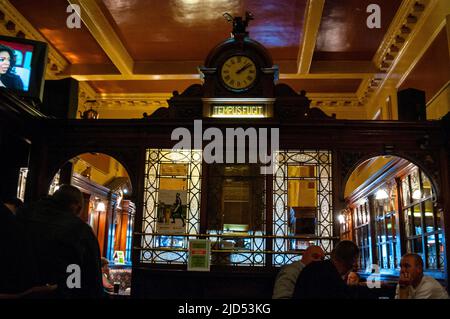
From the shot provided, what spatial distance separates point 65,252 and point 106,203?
1185cm

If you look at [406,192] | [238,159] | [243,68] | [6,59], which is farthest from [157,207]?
[406,192]

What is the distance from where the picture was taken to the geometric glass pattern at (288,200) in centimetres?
693

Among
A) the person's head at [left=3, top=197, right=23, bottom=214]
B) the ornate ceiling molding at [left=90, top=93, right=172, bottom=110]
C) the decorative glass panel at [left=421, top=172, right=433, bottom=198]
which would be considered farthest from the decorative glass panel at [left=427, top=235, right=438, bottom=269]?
the ornate ceiling molding at [left=90, top=93, right=172, bottom=110]

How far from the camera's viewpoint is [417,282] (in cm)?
456

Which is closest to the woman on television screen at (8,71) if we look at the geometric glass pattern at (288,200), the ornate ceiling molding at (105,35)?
the ornate ceiling molding at (105,35)

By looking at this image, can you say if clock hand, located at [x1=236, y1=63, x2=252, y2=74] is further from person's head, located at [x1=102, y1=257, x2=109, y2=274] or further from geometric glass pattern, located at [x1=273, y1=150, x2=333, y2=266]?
person's head, located at [x1=102, y1=257, x2=109, y2=274]

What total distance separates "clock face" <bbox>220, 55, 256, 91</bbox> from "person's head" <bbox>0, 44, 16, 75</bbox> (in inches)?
121

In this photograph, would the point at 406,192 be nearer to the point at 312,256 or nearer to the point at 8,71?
the point at 312,256

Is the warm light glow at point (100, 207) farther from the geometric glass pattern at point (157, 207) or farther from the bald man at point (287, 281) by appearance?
the bald man at point (287, 281)

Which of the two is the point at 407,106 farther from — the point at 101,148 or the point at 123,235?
the point at 123,235

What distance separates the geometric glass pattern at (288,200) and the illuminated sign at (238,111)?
2.28ft

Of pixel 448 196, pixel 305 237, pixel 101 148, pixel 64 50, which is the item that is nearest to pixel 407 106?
pixel 448 196

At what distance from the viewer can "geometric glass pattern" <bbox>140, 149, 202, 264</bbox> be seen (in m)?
7.07

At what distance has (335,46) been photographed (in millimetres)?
11039
